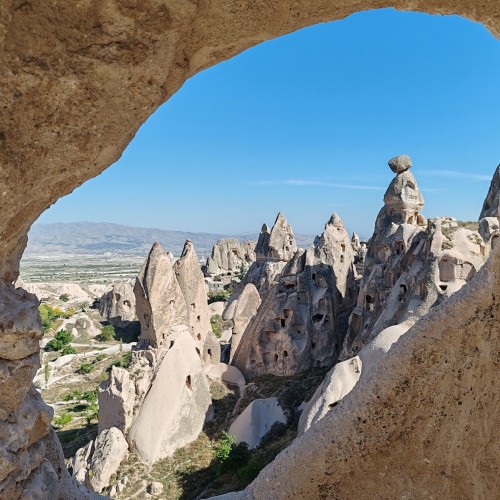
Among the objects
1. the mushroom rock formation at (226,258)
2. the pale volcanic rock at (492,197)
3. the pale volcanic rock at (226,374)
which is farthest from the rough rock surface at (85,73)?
the mushroom rock formation at (226,258)

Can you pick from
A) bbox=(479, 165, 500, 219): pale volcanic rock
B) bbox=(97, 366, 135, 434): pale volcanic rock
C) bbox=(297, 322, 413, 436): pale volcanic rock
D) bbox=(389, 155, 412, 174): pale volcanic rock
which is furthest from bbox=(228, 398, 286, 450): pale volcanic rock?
bbox=(479, 165, 500, 219): pale volcanic rock

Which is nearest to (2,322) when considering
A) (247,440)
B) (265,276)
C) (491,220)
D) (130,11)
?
(130,11)

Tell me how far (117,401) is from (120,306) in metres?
20.3

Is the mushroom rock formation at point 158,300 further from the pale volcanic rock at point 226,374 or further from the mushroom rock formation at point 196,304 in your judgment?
the pale volcanic rock at point 226,374

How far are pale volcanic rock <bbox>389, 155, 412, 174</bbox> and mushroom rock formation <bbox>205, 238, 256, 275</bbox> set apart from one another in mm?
28314

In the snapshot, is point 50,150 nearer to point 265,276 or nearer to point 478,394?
point 478,394

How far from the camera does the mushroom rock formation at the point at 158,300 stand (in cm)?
1495

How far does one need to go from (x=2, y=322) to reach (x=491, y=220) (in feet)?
55.5

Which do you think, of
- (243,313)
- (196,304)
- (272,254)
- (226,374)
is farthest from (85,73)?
(272,254)

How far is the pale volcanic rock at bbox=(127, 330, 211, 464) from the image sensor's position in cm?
1079

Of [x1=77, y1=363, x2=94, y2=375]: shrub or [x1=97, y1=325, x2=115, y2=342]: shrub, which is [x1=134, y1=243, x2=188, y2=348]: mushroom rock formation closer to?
[x1=77, y1=363, x2=94, y2=375]: shrub

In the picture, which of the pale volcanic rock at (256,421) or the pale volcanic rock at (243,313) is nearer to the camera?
the pale volcanic rock at (256,421)

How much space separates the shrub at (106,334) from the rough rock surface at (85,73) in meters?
25.6

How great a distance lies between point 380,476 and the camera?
3260mm
